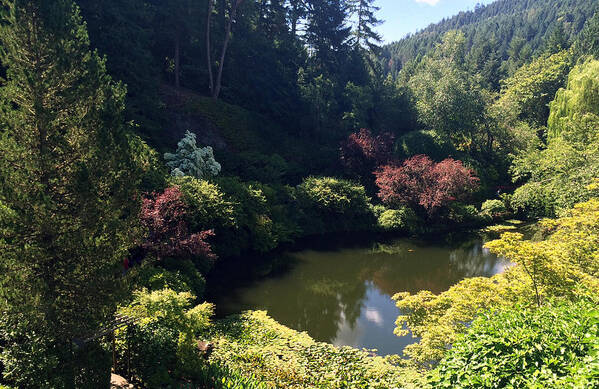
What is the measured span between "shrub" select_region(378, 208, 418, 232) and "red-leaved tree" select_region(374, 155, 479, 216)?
2.56 ft

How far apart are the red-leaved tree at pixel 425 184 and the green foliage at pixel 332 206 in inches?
66.4

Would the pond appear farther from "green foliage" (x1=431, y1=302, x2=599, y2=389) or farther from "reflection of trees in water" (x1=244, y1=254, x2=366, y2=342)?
"green foliage" (x1=431, y1=302, x2=599, y2=389)

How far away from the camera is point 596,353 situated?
3.85m

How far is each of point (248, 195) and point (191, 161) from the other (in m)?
3.82

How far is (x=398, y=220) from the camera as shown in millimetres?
20859

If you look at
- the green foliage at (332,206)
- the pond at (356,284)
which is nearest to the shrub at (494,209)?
the pond at (356,284)

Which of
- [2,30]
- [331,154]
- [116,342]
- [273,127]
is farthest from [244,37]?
[116,342]

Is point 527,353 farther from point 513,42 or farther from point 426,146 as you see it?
point 513,42

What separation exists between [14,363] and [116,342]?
2.09 metres

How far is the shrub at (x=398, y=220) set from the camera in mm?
20891

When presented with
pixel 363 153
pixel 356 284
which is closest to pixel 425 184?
pixel 363 153

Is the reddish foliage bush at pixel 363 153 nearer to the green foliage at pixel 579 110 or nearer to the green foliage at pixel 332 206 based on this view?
the green foliage at pixel 332 206

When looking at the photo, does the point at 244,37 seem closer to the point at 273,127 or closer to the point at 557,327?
the point at 273,127

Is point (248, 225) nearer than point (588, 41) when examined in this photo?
Yes
